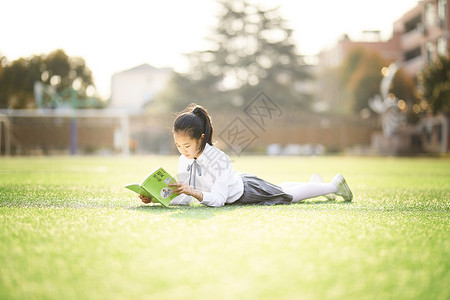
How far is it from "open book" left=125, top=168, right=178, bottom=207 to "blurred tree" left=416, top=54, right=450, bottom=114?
18.9 meters

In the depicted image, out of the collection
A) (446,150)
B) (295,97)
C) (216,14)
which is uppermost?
(216,14)

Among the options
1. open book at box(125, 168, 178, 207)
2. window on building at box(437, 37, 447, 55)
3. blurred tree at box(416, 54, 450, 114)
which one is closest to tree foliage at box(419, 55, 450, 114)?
blurred tree at box(416, 54, 450, 114)

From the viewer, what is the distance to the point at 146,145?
28.1m

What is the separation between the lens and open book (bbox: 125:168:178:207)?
10.6ft

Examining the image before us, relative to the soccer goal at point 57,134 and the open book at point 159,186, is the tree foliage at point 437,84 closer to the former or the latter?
the soccer goal at point 57,134

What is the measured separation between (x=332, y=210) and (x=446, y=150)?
985 inches

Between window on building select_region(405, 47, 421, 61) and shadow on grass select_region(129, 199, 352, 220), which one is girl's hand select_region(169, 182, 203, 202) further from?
window on building select_region(405, 47, 421, 61)

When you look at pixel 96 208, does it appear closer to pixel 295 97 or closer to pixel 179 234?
pixel 179 234

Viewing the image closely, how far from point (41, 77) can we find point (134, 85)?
29.1m

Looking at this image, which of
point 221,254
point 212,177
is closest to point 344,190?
point 212,177

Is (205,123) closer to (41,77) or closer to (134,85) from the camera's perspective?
(41,77)

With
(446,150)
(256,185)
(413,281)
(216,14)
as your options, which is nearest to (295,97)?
(216,14)

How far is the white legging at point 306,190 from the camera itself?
3.88m

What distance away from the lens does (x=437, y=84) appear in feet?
67.3
